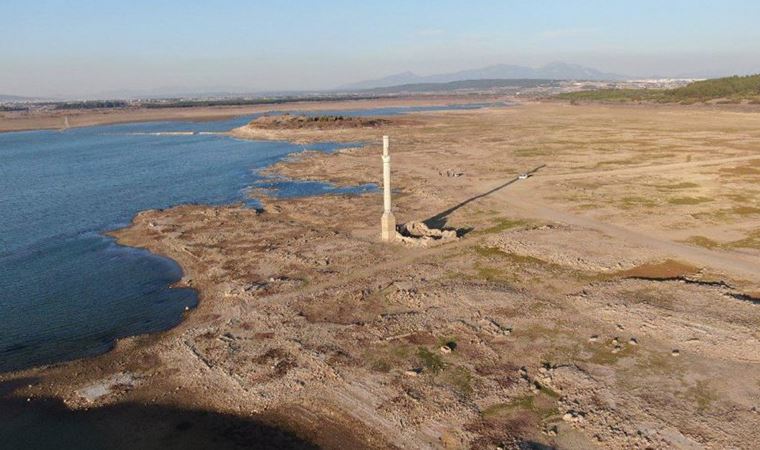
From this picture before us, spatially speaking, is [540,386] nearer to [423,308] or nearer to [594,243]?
[423,308]

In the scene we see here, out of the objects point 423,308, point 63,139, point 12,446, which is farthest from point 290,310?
point 63,139

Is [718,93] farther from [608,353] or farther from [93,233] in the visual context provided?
[93,233]

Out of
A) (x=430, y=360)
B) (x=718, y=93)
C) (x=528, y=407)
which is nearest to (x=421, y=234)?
(x=430, y=360)

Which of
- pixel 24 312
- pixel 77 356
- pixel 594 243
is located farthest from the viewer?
pixel 594 243

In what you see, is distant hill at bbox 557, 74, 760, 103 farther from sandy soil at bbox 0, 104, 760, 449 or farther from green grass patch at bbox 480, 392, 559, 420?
green grass patch at bbox 480, 392, 559, 420

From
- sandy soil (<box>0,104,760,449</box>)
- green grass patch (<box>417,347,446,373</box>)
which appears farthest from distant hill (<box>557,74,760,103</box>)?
green grass patch (<box>417,347,446,373</box>)

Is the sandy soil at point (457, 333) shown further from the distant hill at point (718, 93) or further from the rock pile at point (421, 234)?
the distant hill at point (718, 93)
